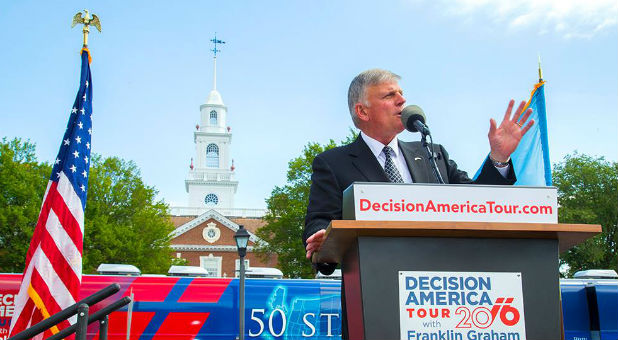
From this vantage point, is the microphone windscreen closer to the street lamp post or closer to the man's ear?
the man's ear

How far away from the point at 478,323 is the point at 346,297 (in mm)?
672

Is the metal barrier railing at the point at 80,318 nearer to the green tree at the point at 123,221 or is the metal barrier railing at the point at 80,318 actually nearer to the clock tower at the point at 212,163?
the green tree at the point at 123,221

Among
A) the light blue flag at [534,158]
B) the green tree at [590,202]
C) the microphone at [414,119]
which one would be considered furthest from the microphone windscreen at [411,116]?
the green tree at [590,202]

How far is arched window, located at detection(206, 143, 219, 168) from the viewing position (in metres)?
88.3

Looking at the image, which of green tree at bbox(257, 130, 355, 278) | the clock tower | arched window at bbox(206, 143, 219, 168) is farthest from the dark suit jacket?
arched window at bbox(206, 143, 219, 168)

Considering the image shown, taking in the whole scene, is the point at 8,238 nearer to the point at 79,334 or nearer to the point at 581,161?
the point at 79,334

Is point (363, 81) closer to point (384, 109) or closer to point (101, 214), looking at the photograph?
point (384, 109)

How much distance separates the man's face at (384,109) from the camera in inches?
144

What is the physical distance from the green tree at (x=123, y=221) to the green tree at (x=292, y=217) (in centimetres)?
679

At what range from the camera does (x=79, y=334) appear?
3.39 m

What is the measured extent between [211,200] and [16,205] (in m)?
54.6

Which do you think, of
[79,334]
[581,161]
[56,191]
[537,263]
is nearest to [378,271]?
[537,263]

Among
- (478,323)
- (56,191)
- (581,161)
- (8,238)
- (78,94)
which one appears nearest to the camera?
(478,323)

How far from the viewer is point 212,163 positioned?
88562 mm
